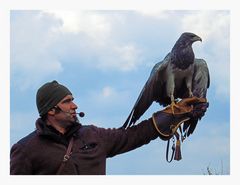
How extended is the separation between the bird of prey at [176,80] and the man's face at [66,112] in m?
0.52

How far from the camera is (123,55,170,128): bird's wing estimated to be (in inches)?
229

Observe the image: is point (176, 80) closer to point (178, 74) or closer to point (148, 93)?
point (178, 74)

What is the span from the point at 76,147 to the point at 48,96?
53 centimetres

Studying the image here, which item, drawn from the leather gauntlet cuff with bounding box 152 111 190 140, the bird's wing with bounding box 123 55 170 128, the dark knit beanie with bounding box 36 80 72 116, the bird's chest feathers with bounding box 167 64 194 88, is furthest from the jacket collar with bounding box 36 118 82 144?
the bird's chest feathers with bounding box 167 64 194 88

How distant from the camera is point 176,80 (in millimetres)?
5867

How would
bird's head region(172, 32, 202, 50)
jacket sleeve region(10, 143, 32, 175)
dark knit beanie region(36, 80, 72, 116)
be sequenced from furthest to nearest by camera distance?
1. bird's head region(172, 32, 202, 50)
2. dark knit beanie region(36, 80, 72, 116)
3. jacket sleeve region(10, 143, 32, 175)

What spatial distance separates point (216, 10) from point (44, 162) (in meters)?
2.13

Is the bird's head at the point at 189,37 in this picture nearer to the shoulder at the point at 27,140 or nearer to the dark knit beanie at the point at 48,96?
the dark knit beanie at the point at 48,96

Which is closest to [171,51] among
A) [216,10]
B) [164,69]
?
[164,69]

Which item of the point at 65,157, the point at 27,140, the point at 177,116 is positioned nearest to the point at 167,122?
the point at 177,116

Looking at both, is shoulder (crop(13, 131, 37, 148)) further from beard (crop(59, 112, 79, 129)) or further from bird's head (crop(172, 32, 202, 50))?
bird's head (crop(172, 32, 202, 50))

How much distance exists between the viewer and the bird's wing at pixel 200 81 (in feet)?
→ 19.2

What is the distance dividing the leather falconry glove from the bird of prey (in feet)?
0.18

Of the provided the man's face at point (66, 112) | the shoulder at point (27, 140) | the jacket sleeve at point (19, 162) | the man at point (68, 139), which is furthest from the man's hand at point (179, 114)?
the jacket sleeve at point (19, 162)
